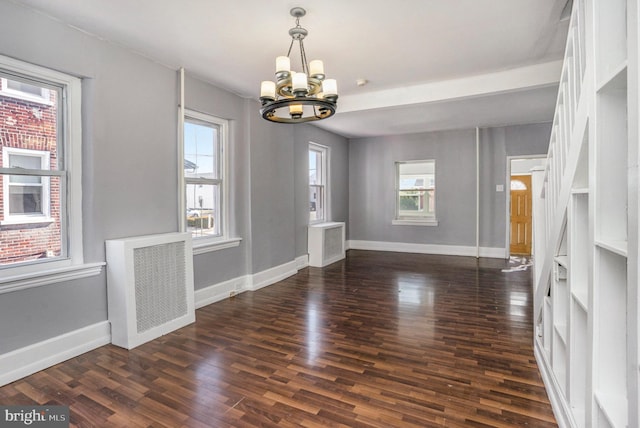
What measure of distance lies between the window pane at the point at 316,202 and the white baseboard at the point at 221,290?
2327mm

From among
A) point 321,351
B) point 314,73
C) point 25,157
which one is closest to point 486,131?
point 314,73

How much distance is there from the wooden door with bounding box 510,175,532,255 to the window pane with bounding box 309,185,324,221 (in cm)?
426

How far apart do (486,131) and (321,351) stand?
576 centimetres

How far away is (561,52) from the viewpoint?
3189mm

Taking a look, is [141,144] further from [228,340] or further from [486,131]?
[486,131]

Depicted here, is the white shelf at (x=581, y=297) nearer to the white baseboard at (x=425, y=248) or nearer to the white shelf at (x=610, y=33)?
the white shelf at (x=610, y=33)

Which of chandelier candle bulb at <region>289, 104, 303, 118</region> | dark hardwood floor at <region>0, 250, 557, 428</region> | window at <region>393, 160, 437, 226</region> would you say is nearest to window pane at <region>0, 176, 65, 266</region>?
dark hardwood floor at <region>0, 250, 557, 428</region>

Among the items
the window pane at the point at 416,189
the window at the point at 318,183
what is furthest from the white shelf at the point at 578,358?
the window pane at the point at 416,189

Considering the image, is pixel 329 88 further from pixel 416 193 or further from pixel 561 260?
pixel 416 193

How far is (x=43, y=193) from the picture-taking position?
259 centimetres

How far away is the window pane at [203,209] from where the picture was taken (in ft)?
12.8

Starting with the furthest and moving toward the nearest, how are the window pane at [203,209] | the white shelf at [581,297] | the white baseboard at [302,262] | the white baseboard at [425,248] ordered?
the white baseboard at [425,248]
the white baseboard at [302,262]
the window pane at [203,209]
the white shelf at [581,297]

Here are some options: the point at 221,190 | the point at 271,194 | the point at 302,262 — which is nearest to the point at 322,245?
the point at 302,262

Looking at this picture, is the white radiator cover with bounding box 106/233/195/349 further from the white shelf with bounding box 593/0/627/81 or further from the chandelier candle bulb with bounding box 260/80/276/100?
the white shelf with bounding box 593/0/627/81
